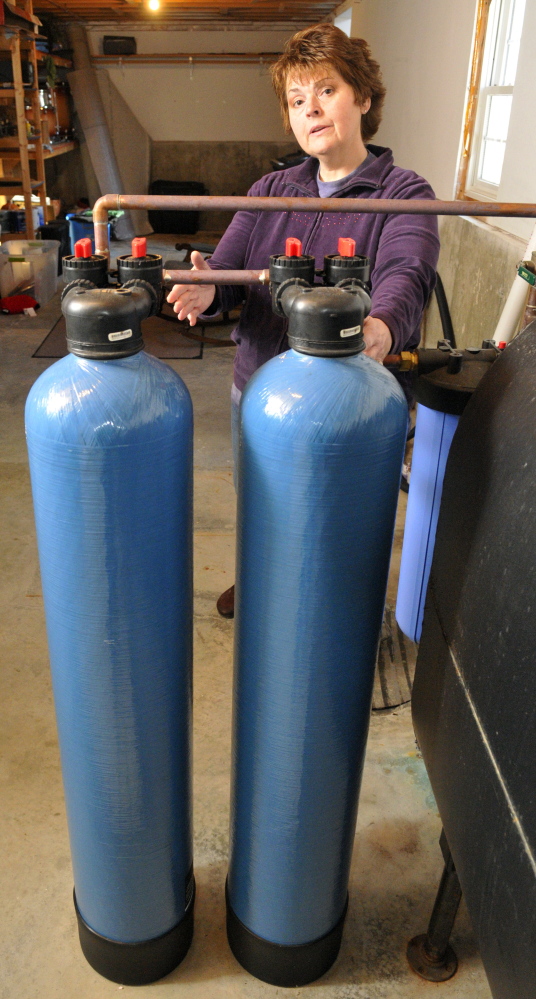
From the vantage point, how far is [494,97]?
3318mm

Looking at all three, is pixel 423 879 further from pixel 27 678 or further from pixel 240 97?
pixel 240 97

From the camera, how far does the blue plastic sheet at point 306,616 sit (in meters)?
0.90

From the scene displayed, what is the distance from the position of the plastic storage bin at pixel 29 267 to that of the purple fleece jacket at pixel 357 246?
4344 millimetres

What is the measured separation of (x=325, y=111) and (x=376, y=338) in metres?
0.63

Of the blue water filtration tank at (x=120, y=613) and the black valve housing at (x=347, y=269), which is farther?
the black valve housing at (x=347, y=269)

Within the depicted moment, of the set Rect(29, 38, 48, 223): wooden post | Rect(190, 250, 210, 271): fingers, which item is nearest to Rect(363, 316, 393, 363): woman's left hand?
Rect(190, 250, 210, 271): fingers

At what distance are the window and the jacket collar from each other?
1.80 metres

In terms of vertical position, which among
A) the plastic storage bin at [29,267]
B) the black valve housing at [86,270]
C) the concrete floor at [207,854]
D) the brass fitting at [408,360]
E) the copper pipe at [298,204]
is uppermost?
the copper pipe at [298,204]

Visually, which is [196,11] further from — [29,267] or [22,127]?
[29,267]

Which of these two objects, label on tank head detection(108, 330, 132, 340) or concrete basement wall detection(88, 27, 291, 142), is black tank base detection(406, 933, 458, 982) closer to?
label on tank head detection(108, 330, 132, 340)

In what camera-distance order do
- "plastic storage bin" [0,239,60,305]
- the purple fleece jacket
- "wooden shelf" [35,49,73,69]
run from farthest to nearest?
"wooden shelf" [35,49,73,69] < "plastic storage bin" [0,239,60,305] < the purple fleece jacket

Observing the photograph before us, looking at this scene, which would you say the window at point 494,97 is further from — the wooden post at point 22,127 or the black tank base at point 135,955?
the wooden post at point 22,127

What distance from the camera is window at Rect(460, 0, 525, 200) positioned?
3.17m

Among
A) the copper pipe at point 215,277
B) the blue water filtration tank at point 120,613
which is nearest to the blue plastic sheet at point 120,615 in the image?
the blue water filtration tank at point 120,613
